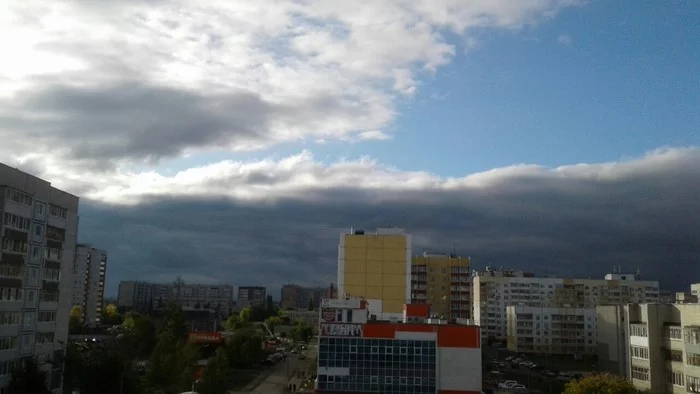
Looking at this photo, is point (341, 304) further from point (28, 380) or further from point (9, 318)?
point (9, 318)

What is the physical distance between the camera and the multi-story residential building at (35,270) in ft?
140

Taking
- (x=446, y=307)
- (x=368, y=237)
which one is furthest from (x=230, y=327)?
(x=368, y=237)

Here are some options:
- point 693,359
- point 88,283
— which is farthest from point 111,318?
point 693,359

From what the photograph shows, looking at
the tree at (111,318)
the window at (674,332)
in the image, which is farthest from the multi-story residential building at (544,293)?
the tree at (111,318)

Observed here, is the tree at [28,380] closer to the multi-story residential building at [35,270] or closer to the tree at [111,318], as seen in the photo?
the multi-story residential building at [35,270]

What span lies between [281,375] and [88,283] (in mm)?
94721

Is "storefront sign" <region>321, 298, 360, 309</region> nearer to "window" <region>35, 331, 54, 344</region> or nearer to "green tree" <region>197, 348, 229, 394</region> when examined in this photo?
"green tree" <region>197, 348, 229, 394</region>

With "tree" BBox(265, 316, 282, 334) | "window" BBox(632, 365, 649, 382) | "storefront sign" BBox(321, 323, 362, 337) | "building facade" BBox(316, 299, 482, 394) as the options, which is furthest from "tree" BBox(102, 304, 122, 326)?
"window" BBox(632, 365, 649, 382)

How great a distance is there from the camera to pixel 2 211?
42250 mm

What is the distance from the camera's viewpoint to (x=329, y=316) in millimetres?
48281

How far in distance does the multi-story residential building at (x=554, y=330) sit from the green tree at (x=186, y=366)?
66198 mm

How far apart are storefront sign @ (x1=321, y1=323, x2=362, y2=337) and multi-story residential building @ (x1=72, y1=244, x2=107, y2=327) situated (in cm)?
10733

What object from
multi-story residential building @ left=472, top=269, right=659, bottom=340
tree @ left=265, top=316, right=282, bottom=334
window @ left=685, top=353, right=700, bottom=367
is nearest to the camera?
window @ left=685, top=353, right=700, bottom=367

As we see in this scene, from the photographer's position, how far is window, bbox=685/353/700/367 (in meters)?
45.7
